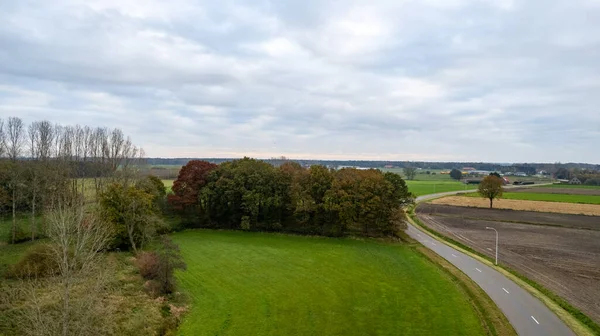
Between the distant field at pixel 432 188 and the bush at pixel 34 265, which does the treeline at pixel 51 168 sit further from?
the distant field at pixel 432 188

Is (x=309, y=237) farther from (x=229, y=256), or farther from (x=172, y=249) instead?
(x=172, y=249)

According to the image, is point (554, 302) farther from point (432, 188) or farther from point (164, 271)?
point (432, 188)

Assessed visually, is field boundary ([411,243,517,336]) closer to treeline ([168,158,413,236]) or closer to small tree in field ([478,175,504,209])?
treeline ([168,158,413,236])

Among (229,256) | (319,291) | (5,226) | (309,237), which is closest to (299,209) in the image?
(309,237)

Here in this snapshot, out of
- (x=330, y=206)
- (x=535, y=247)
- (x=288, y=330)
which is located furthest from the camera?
(x=330, y=206)

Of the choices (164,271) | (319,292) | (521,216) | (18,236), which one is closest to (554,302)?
(319,292)
